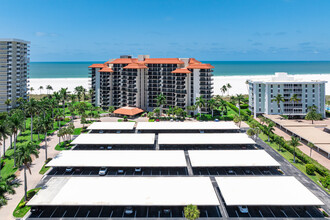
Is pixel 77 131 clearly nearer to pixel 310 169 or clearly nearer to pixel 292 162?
pixel 292 162

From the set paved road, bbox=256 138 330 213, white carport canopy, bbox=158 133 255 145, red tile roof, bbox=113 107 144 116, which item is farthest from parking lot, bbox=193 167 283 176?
red tile roof, bbox=113 107 144 116

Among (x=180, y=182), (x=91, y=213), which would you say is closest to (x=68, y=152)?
(x=91, y=213)

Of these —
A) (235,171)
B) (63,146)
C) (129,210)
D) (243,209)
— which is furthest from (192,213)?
(63,146)

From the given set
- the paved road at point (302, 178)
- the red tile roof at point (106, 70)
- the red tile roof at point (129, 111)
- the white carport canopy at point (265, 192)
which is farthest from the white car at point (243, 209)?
the red tile roof at point (106, 70)

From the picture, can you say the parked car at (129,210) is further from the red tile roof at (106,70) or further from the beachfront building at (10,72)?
the beachfront building at (10,72)

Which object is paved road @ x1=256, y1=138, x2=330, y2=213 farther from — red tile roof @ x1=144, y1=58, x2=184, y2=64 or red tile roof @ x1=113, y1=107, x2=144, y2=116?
red tile roof @ x1=144, y1=58, x2=184, y2=64
